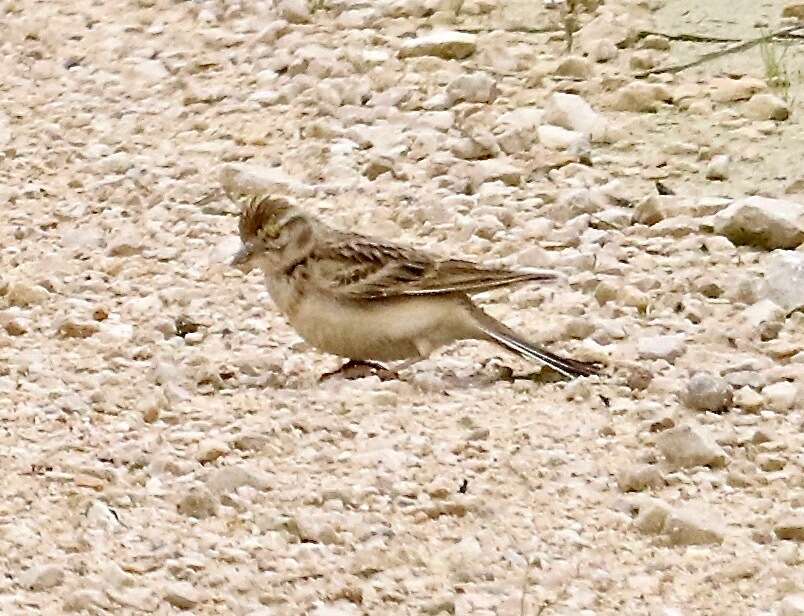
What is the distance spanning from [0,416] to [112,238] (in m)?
1.76

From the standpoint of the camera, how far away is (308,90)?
353 inches

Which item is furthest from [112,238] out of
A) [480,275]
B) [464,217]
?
[480,275]

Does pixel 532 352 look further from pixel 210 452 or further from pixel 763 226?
pixel 763 226

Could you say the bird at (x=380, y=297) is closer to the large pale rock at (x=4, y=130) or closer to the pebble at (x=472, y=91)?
the pebble at (x=472, y=91)

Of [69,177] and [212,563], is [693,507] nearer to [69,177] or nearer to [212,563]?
[212,563]

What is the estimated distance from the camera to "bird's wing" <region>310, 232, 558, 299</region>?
256 inches

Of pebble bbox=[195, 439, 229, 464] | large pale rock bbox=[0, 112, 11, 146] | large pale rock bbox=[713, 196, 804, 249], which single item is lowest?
large pale rock bbox=[0, 112, 11, 146]

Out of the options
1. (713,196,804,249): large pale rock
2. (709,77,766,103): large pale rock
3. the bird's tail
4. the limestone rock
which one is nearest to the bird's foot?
the bird's tail

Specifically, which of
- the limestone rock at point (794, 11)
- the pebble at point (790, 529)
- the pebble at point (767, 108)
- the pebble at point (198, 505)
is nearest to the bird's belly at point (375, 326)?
the pebble at point (198, 505)

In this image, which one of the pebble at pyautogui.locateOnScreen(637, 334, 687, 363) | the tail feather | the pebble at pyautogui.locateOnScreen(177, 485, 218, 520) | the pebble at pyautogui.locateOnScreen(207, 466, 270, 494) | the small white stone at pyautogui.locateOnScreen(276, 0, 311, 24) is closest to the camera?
the pebble at pyautogui.locateOnScreen(177, 485, 218, 520)

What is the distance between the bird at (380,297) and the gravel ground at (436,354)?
14 centimetres

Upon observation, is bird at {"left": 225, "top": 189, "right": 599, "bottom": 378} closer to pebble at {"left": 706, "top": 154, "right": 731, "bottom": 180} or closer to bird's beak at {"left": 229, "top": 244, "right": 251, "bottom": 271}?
bird's beak at {"left": 229, "top": 244, "right": 251, "bottom": 271}

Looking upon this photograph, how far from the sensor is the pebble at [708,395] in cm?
591

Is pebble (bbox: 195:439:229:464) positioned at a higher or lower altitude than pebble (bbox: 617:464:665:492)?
lower
